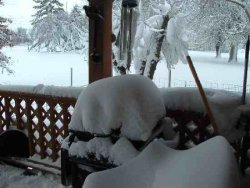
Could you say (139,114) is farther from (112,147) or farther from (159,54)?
(159,54)

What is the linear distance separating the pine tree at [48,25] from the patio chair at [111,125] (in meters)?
20.5

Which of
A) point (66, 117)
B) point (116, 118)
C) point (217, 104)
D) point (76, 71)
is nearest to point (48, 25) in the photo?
point (76, 71)

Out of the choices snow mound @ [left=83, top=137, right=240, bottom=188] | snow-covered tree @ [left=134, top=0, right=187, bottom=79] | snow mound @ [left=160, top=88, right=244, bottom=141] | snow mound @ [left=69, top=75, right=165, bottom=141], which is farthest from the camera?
snow-covered tree @ [left=134, top=0, right=187, bottom=79]

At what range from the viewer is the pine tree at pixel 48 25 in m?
22.3

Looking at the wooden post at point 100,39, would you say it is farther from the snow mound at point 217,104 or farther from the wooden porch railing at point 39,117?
the snow mound at point 217,104

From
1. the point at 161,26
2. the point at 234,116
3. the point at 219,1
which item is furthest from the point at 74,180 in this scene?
the point at 219,1

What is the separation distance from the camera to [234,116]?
2.53m

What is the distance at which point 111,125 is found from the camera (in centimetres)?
221

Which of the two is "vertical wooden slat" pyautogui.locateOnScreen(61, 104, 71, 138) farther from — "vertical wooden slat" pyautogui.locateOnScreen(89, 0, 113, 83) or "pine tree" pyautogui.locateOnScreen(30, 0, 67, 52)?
"pine tree" pyautogui.locateOnScreen(30, 0, 67, 52)

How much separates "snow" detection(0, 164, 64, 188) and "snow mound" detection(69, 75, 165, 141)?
47.7 inches

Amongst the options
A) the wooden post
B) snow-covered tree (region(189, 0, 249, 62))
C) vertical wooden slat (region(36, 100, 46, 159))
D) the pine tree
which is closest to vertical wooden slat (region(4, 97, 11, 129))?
vertical wooden slat (region(36, 100, 46, 159))

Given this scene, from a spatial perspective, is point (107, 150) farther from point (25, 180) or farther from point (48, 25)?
point (48, 25)

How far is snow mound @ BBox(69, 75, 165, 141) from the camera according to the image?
7.23 ft

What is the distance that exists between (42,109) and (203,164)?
2745 millimetres
